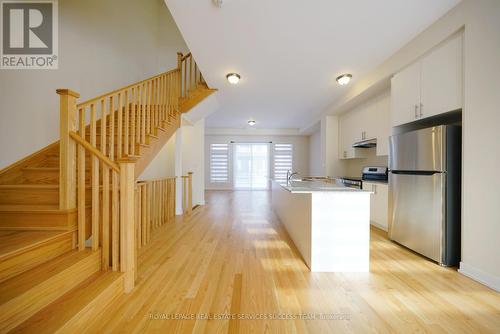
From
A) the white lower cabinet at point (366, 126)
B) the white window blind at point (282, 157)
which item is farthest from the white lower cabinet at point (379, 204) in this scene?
the white window blind at point (282, 157)

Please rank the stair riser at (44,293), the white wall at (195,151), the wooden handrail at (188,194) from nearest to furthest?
the stair riser at (44,293) → the wooden handrail at (188,194) → the white wall at (195,151)

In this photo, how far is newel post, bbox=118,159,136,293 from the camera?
5.36 feet

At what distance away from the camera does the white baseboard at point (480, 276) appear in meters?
1.68

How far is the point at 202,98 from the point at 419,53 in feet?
11.6

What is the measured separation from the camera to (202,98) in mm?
4207

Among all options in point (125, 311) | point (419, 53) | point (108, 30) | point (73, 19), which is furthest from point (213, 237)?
point (108, 30)

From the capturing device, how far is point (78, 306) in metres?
1.27

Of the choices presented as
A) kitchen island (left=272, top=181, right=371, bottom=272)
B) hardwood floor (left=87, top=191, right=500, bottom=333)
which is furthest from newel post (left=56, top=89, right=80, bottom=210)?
kitchen island (left=272, top=181, right=371, bottom=272)

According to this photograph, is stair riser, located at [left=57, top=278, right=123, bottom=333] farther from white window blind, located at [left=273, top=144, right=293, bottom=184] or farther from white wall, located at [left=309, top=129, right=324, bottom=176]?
white window blind, located at [left=273, top=144, right=293, bottom=184]

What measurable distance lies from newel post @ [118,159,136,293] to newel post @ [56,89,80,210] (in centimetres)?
54

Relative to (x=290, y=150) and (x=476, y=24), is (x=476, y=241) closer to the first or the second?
(x=476, y=24)

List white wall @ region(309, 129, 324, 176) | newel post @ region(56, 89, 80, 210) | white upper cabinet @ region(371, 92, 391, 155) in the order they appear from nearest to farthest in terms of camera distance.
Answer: newel post @ region(56, 89, 80, 210) < white upper cabinet @ region(371, 92, 391, 155) < white wall @ region(309, 129, 324, 176)

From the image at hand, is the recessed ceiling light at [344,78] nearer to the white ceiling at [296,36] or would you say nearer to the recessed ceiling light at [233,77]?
the white ceiling at [296,36]

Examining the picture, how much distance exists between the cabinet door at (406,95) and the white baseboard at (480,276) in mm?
1718
